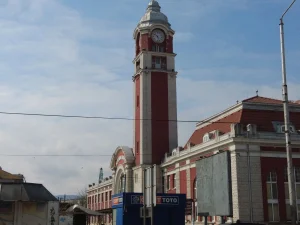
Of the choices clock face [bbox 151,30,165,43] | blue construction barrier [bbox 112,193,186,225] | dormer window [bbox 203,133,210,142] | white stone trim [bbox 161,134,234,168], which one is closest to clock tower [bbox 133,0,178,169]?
clock face [bbox 151,30,165,43]

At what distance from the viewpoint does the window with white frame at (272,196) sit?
40.4 meters

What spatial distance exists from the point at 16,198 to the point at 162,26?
44.0 m

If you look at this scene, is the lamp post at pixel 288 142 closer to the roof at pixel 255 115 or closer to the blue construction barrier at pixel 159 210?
the blue construction barrier at pixel 159 210

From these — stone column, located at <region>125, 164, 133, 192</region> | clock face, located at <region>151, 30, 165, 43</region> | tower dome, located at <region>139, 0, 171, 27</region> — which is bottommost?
stone column, located at <region>125, 164, 133, 192</region>

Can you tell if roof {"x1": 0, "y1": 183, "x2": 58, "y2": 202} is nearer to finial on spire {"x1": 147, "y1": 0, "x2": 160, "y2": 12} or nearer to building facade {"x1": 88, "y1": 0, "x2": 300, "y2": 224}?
building facade {"x1": 88, "y1": 0, "x2": 300, "y2": 224}

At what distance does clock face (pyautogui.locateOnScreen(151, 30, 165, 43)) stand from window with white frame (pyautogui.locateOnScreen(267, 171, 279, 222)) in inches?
1065

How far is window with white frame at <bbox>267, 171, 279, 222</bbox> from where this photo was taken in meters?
40.4

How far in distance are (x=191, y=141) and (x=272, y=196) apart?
46.7 ft

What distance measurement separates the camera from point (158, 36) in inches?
2443

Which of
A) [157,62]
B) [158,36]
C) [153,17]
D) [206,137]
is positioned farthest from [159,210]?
[153,17]

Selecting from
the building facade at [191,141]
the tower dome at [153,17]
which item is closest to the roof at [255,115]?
the building facade at [191,141]

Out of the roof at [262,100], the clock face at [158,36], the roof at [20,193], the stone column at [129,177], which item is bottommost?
the roof at [20,193]

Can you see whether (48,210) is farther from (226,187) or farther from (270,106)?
(270,106)

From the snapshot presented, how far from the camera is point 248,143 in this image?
1602 inches
